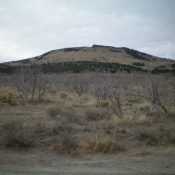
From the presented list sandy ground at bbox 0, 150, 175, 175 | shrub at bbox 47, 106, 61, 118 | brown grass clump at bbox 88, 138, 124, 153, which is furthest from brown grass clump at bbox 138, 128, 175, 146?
shrub at bbox 47, 106, 61, 118

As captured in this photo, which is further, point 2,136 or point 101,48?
point 101,48

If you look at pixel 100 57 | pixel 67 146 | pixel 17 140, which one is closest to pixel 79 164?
pixel 67 146

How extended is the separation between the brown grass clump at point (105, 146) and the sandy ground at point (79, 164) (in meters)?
0.64

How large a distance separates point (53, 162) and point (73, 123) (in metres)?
7.17

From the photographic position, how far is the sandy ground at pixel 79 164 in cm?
1106

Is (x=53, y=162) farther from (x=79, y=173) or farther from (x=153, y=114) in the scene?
(x=153, y=114)

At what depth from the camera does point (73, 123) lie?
20.1 m

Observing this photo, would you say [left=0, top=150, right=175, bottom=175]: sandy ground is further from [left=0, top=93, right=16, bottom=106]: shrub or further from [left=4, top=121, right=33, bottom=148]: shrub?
[left=0, top=93, right=16, bottom=106]: shrub

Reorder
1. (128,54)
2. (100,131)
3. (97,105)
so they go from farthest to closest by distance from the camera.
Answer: (128,54) < (97,105) < (100,131)

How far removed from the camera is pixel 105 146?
48.6ft

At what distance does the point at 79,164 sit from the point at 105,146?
2.51 m

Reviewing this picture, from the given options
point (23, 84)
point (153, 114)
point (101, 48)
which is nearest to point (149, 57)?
point (101, 48)

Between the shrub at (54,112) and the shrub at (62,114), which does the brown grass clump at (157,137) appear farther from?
the shrub at (54,112)

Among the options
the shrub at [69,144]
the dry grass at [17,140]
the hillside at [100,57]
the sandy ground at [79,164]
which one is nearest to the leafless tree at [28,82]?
the dry grass at [17,140]
